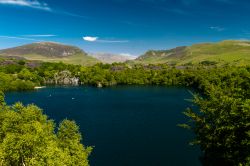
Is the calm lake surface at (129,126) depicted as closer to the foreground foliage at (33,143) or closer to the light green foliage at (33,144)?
the foreground foliage at (33,143)

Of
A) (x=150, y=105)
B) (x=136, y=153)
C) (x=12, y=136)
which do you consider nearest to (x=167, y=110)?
(x=150, y=105)

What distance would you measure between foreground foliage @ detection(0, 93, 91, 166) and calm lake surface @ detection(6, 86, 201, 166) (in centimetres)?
1924

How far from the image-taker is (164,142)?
3674 inches

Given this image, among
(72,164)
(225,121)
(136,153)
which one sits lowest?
(136,153)

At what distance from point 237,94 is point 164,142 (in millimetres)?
41362

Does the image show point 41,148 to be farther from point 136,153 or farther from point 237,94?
point 136,153

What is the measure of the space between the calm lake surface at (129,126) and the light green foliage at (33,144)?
19704 mm

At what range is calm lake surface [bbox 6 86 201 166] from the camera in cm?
8031

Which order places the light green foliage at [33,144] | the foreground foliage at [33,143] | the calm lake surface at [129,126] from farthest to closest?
1. the calm lake surface at [129,126]
2. the foreground foliage at [33,143]
3. the light green foliage at [33,144]

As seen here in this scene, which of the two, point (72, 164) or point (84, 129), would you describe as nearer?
point (72, 164)

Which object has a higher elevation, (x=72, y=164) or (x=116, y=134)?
(x=72, y=164)

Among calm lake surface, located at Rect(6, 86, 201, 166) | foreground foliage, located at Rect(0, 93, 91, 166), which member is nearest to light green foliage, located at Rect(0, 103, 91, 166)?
foreground foliage, located at Rect(0, 93, 91, 166)

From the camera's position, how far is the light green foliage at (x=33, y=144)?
44.3 metres

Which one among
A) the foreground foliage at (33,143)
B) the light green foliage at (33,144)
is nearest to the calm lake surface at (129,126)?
the foreground foliage at (33,143)
